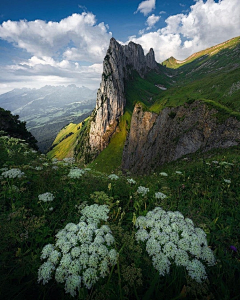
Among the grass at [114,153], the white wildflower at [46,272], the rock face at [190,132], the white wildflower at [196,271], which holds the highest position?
the white wildflower at [46,272]

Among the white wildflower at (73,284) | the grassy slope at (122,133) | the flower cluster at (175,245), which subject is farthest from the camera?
the grassy slope at (122,133)

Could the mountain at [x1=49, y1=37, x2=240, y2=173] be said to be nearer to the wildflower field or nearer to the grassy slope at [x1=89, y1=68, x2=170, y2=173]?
the grassy slope at [x1=89, y1=68, x2=170, y2=173]

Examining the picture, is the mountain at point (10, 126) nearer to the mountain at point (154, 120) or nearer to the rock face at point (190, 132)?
the rock face at point (190, 132)

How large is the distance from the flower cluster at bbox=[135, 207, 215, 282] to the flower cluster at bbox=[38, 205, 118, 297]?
3.39 feet

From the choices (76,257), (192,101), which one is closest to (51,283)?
(76,257)

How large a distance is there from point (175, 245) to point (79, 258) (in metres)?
2.38

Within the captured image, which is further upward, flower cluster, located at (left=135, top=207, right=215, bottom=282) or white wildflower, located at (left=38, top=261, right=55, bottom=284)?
white wildflower, located at (left=38, top=261, right=55, bottom=284)

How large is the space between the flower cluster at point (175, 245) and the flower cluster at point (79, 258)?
3.39ft

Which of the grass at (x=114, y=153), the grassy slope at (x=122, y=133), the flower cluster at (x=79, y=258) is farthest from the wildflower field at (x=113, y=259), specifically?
the grass at (x=114, y=153)

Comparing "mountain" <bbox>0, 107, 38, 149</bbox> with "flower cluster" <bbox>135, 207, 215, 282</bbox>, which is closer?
"flower cluster" <bbox>135, 207, 215, 282</bbox>

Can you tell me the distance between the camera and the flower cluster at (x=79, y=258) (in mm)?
2936

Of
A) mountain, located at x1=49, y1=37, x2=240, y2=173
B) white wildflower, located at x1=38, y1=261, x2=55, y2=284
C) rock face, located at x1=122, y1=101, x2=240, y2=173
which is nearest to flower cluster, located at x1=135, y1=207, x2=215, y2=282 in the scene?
white wildflower, located at x1=38, y1=261, x2=55, y2=284

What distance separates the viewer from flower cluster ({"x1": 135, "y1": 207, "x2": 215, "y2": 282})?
3262 millimetres

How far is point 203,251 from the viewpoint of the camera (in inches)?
143
